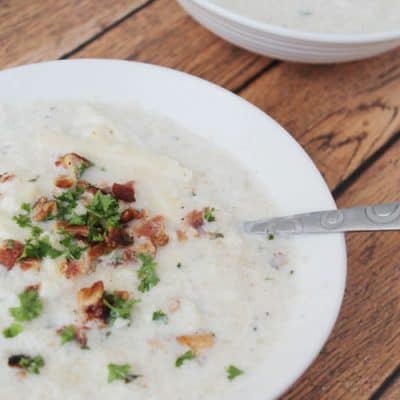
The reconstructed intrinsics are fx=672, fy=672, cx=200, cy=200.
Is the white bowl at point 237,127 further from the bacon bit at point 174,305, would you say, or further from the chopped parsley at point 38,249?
the chopped parsley at point 38,249

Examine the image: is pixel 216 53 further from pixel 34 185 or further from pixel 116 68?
pixel 34 185

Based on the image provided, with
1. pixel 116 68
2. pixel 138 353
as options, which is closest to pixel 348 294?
pixel 138 353

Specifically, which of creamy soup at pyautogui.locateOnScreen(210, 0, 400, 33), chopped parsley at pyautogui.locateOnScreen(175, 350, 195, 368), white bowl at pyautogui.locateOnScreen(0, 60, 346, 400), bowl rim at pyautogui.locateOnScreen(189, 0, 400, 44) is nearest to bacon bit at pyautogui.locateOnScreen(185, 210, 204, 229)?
white bowl at pyautogui.locateOnScreen(0, 60, 346, 400)

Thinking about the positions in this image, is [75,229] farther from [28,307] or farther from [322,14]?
[322,14]

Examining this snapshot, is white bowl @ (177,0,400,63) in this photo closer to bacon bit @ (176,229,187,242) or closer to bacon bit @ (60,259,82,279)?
bacon bit @ (176,229,187,242)

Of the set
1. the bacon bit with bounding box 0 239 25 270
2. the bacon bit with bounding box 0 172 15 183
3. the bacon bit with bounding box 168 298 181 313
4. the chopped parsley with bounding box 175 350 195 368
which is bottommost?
the chopped parsley with bounding box 175 350 195 368

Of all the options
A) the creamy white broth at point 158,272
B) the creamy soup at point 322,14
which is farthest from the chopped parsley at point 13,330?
the creamy soup at point 322,14
